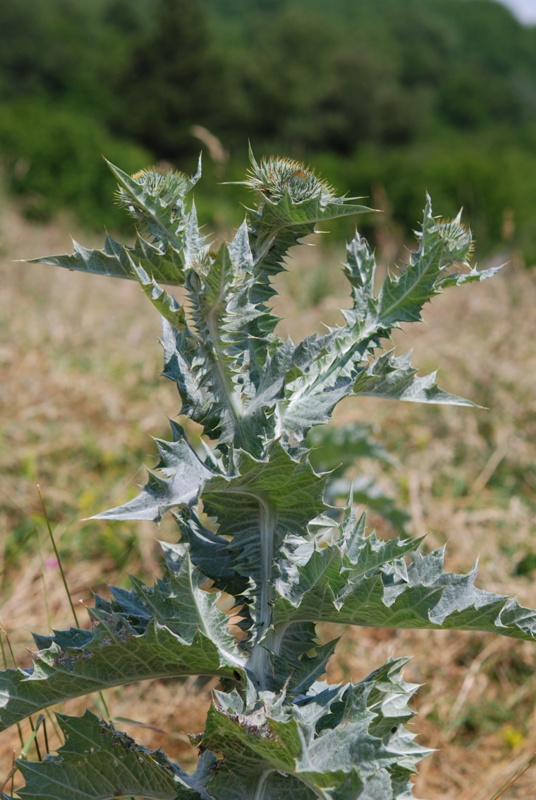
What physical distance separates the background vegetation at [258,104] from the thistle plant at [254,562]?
875cm

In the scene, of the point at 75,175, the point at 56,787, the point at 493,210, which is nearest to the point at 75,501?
the point at 56,787

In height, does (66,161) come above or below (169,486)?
below

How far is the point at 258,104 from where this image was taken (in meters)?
35.7

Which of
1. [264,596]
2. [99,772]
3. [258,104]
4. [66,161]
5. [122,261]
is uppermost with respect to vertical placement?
[122,261]

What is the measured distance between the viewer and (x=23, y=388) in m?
4.24

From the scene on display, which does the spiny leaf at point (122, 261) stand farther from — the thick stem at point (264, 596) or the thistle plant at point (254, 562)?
the thick stem at point (264, 596)

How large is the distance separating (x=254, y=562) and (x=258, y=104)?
37122mm

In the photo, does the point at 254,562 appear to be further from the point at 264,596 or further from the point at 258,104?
the point at 258,104

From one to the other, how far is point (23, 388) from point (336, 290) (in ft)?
14.4

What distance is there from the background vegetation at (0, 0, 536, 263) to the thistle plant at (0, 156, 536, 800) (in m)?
8.75

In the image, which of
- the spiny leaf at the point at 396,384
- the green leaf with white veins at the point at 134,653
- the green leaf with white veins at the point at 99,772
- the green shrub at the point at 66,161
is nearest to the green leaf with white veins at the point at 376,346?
the spiny leaf at the point at 396,384

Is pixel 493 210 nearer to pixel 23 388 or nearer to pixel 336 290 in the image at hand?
pixel 336 290

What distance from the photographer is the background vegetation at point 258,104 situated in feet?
52.6

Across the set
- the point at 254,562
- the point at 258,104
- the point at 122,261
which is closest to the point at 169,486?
the point at 254,562
